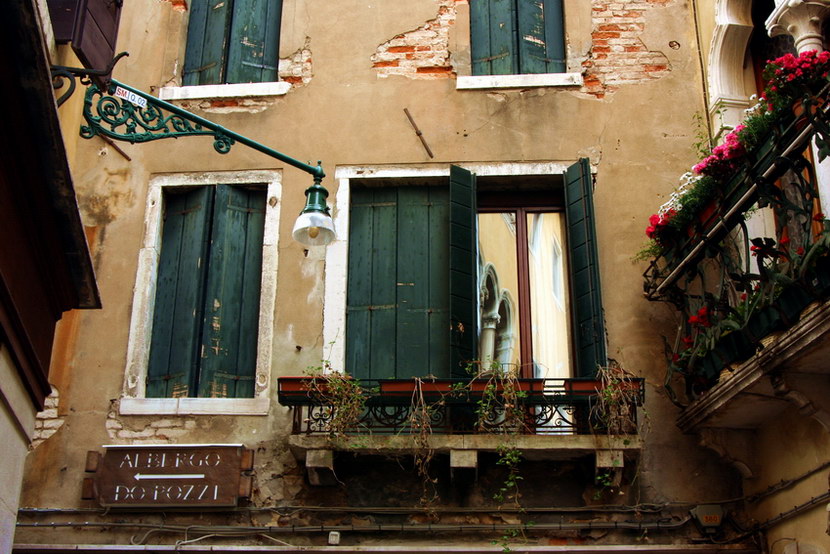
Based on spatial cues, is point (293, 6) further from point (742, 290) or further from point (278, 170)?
point (742, 290)

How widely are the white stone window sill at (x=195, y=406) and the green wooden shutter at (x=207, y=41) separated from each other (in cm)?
300

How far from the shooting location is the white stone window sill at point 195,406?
8398 mm

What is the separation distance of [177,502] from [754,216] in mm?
4819

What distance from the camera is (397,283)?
8.94m

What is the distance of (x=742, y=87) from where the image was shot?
360 inches

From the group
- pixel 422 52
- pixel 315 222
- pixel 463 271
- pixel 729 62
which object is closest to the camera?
pixel 315 222

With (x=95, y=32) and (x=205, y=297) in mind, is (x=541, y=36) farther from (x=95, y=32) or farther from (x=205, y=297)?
(x=95, y=32)

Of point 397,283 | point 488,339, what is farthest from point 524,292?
point 397,283

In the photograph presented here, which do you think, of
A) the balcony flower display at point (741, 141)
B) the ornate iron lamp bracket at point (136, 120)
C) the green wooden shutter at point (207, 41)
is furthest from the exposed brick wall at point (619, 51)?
the ornate iron lamp bracket at point (136, 120)

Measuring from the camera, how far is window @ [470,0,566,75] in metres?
9.71

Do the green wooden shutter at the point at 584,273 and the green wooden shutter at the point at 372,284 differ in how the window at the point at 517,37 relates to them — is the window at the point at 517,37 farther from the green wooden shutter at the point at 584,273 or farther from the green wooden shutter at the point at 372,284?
the green wooden shutter at the point at 372,284

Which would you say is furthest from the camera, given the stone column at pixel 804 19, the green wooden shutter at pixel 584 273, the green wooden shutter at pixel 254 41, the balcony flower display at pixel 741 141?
the green wooden shutter at pixel 254 41

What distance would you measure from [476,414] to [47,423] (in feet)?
10.6

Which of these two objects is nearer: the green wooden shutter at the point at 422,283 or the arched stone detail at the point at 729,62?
the green wooden shutter at the point at 422,283
